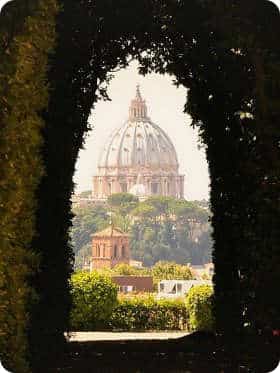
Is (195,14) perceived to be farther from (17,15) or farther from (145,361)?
(145,361)

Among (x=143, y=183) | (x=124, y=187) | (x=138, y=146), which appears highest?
(x=138, y=146)

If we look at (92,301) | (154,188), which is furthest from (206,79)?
(154,188)

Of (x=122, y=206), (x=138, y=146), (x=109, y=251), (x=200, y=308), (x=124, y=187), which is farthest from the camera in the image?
(x=124, y=187)

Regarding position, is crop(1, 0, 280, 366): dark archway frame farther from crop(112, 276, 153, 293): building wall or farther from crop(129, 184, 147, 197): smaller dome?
crop(129, 184, 147, 197): smaller dome

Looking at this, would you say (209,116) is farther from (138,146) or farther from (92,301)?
(138,146)

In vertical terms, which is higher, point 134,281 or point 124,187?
point 124,187
